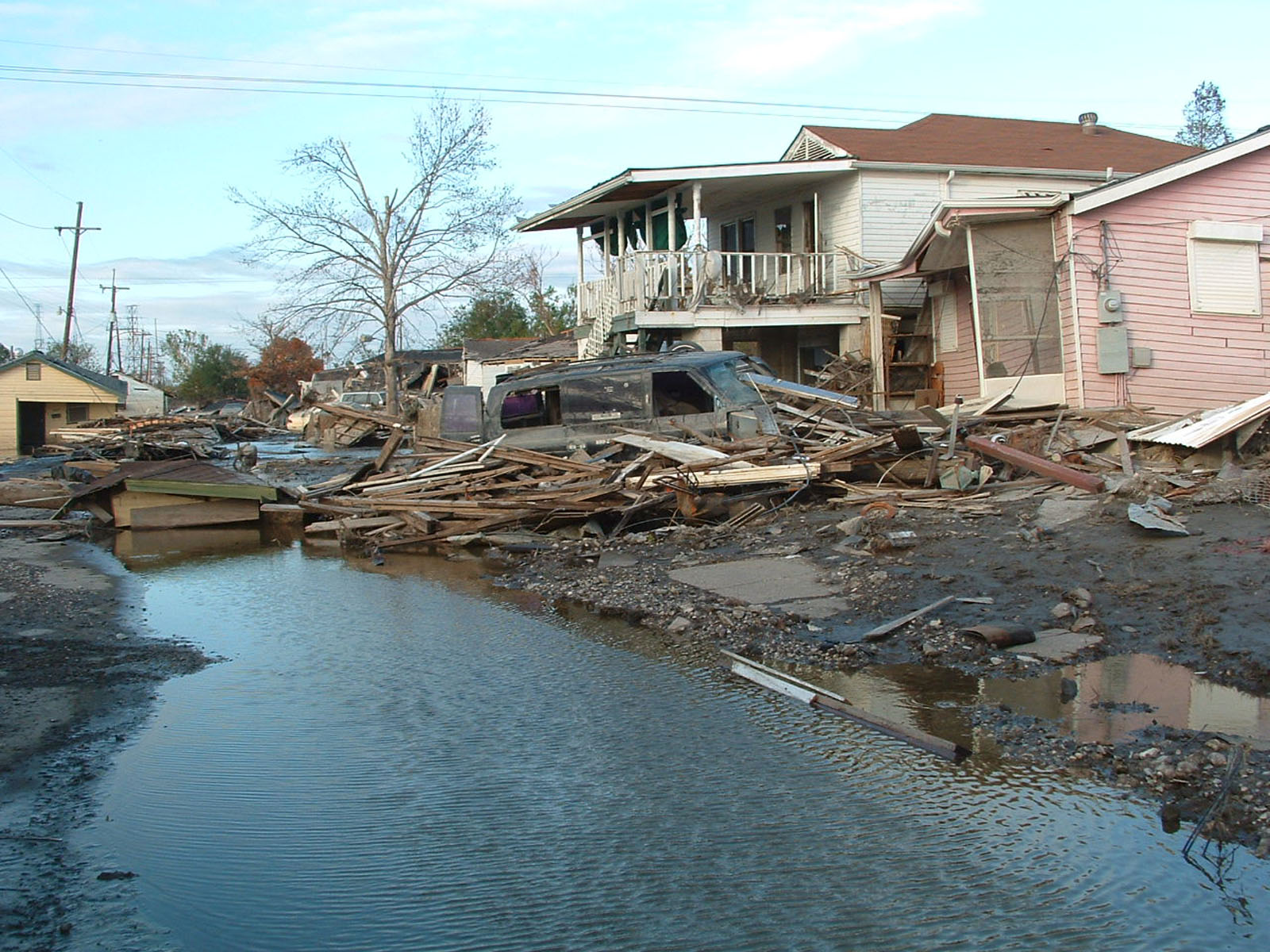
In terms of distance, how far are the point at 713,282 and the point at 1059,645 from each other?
52.3ft

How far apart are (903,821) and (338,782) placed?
2.71m

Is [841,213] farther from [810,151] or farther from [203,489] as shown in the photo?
[203,489]

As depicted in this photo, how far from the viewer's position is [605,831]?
4.71m

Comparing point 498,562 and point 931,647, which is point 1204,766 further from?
point 498,562

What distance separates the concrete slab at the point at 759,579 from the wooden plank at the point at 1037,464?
3127mm

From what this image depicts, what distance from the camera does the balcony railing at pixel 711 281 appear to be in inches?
862

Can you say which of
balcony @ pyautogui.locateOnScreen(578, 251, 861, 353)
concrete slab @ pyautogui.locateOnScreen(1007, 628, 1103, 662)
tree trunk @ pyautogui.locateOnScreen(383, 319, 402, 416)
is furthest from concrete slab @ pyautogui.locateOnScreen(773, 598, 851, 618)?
tree trunk @ pyautogui.locateOnScreen(383, 319, 402, 416)

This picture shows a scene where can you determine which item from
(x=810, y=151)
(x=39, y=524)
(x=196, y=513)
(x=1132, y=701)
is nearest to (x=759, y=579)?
(x=1132, y=701)

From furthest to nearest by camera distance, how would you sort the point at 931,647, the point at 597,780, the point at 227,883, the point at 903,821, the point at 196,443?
1. the point at 196,443
2. the point at 931,647
3. the point at 597,780
4. the point at 903,821
5. the point at 227,883

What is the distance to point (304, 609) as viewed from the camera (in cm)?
1000

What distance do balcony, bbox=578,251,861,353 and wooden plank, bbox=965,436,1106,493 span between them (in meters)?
9.00

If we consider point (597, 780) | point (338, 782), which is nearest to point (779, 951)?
point (597, 780)

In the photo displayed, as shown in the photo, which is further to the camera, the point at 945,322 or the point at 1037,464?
the point at 945,322

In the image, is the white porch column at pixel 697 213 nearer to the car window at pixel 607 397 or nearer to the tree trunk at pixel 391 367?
the car window at pixel 607 397
